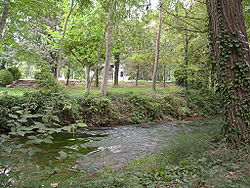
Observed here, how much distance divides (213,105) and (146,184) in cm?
1449

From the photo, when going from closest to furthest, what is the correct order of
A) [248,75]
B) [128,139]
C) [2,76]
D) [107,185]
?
[107,185] → [248,75] → [128,139] → [2,76]

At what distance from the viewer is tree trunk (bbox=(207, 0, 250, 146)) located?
395 cm

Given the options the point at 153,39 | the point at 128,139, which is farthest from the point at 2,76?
the point at 153,39

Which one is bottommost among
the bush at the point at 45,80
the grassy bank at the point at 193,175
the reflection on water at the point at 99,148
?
the reflection on water at the point at 99,148

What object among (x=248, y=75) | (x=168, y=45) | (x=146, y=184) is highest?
(x=168, y=45)

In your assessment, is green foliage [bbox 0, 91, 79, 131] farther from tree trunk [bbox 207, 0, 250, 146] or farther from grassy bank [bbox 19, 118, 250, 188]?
tree trunk [bbox 207, 0, 250, 146]

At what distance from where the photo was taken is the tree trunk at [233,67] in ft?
13.0

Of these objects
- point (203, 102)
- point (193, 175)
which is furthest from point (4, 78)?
point (193, 175)

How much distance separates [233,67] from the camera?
4.05m

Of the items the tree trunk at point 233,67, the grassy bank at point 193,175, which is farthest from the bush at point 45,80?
the tree trunk at point 233,67

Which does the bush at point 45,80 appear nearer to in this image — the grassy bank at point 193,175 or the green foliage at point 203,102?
the grassy bank at point 193,175

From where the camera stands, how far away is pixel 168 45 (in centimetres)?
2059

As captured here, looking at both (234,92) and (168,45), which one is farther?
(168,45)

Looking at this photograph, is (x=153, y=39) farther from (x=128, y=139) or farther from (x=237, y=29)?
(x=237, y=29)
